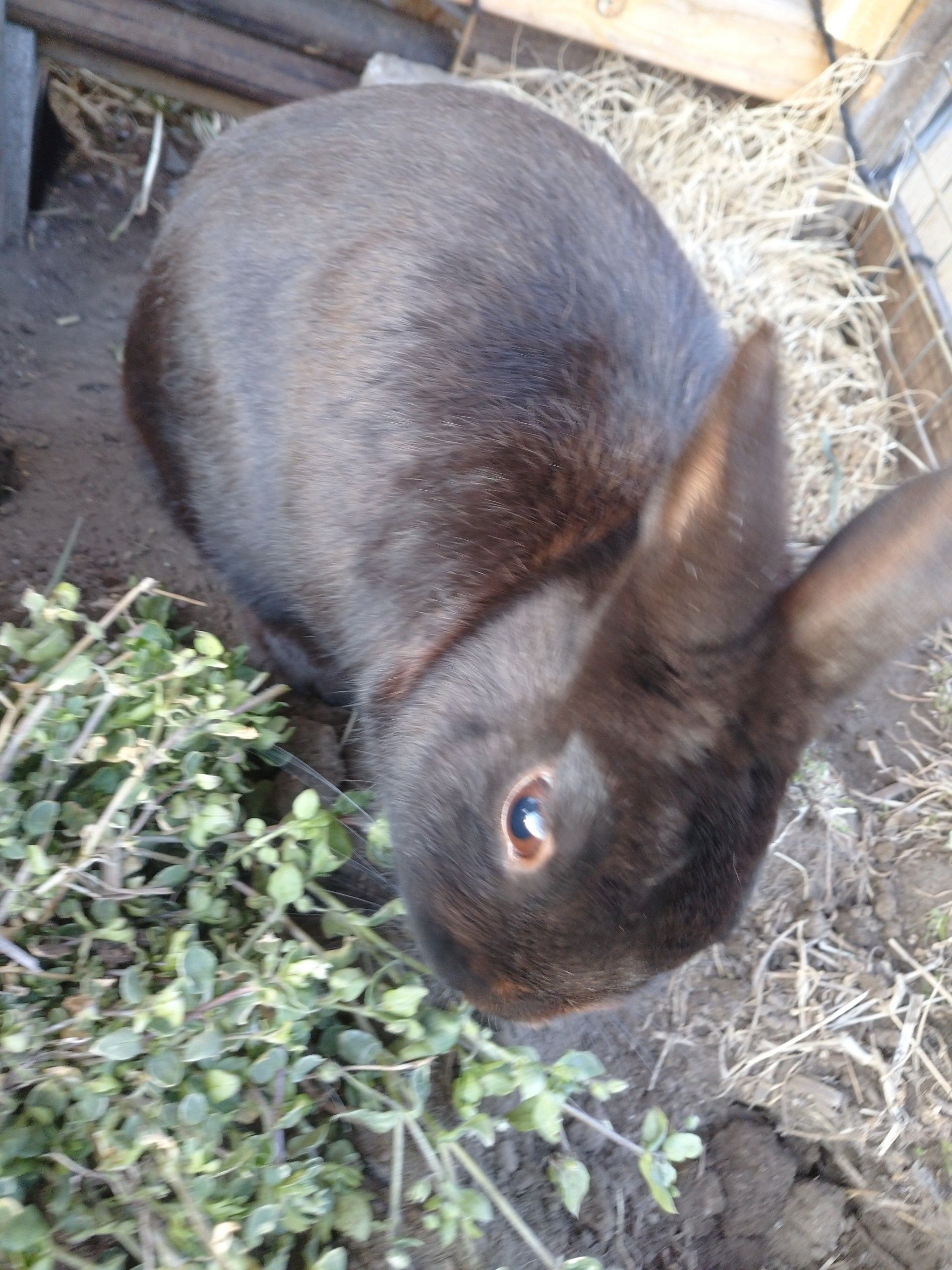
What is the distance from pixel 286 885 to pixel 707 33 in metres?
3.42

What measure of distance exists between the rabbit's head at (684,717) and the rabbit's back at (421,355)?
0.45 metres

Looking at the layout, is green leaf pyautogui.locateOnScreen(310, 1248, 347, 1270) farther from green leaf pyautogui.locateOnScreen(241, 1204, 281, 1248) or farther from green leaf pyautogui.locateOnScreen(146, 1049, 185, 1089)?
green leaf pyautogui.locateOnScreen(146, 1049, 185, 1089)

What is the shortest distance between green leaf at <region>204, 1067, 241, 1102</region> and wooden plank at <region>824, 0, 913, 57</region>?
3.95 metres

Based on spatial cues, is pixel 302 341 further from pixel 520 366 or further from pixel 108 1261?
pixel 108 1261

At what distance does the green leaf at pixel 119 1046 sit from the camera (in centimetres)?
160

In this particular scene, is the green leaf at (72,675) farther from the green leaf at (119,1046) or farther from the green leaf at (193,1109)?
the green leaf at (193,1109)

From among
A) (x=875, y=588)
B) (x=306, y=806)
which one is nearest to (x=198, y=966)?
(x=306, y=806)

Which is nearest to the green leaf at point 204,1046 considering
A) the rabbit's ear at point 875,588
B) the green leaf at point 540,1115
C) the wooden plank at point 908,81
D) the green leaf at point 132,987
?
the green leaf at point 132,987

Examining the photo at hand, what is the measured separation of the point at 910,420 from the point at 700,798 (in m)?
2.76

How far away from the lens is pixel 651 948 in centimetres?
153

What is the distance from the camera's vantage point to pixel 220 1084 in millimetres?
1714

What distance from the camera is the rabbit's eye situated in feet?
5.24

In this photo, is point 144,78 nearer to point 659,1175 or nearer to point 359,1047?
point 359,1047

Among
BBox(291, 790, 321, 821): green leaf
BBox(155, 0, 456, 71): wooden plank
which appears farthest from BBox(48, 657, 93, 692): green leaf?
BBox(155, 0, 456, 71): wooden plank
